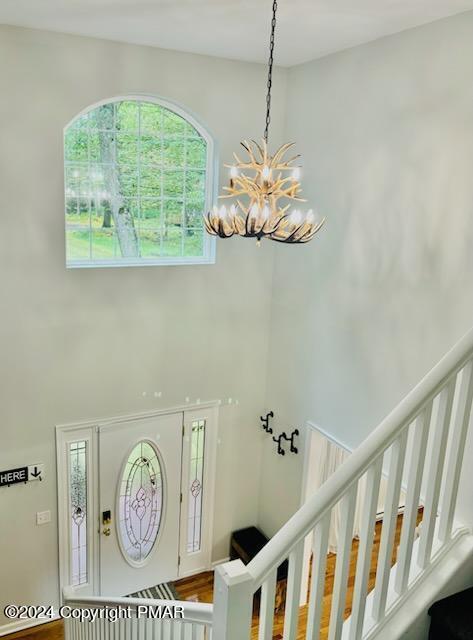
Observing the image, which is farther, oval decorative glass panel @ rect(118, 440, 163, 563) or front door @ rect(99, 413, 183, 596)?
oval decorative glass panel @ rect(118, 440, 163, 563)

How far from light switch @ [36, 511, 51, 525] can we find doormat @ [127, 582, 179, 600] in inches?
51.4

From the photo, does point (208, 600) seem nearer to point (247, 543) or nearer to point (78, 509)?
point (247, 543)

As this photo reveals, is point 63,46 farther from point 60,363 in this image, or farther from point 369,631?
point 369,631

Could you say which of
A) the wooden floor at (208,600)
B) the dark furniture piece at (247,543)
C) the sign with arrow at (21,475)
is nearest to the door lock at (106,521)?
the sign with arrow at (21,475)

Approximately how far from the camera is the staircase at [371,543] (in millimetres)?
1638

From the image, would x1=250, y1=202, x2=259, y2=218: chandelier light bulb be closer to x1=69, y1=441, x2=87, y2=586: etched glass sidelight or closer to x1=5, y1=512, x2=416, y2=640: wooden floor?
x1=5, y1=512, x2=416, y2=640: wooden floor

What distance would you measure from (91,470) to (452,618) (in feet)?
12.5

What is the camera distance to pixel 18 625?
5.12m

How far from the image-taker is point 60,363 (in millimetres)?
4781

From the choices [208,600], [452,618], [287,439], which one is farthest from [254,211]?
[208,600]

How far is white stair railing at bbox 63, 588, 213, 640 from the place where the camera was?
217 cm

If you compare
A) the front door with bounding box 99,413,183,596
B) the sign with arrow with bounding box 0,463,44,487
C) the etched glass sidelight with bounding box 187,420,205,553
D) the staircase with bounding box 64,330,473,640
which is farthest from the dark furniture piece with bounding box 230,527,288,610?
the staircase with bounding box 64,330,473,640

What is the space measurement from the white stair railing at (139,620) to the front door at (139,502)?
1764mm

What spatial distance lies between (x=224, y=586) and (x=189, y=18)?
347 cm
